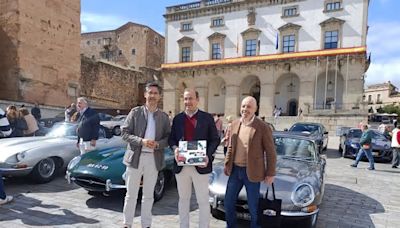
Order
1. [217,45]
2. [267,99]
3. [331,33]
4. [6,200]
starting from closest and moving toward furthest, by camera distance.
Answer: [6,200]
[331,33]
[267,99]
[217,45]

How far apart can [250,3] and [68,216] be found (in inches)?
1294

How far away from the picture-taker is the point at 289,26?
31.0 meters

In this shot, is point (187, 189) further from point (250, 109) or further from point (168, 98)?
point (168, 98)

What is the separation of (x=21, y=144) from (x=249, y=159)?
502 cm

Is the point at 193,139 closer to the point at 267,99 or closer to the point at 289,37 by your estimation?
the point at 267,99

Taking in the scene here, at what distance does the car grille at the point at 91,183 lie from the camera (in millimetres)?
4688

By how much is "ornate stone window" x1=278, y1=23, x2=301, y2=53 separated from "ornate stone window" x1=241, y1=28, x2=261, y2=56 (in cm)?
254

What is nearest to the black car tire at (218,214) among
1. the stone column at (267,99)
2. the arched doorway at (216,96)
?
the stone column at (267,99)

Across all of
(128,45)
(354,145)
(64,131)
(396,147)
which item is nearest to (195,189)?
(64,131)

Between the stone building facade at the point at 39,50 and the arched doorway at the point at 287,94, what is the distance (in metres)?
21.5

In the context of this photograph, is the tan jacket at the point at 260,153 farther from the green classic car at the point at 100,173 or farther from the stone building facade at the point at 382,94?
the stone building facade at the point at 382,94

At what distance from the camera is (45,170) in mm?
6070

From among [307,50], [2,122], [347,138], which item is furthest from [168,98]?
[2,122]

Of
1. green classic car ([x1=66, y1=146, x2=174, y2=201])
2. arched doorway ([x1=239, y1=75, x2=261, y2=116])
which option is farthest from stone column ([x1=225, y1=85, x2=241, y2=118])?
green classic car ([x1=66, y1=146, x2=174, y2=201])
